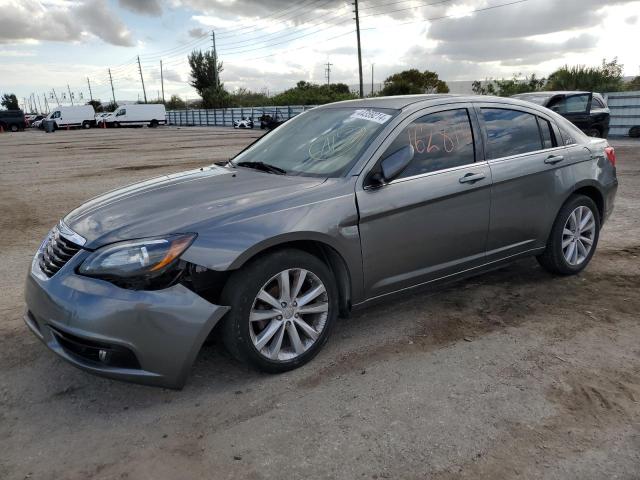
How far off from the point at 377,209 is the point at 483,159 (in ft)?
3.68

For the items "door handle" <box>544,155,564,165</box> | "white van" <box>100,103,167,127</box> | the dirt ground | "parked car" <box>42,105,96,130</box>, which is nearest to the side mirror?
the dirt ground

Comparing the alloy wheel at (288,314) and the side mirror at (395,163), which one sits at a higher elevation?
the side mirror at (395,163)

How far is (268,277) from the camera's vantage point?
3016mm

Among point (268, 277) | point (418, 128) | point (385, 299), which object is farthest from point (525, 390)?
point (418, 128)

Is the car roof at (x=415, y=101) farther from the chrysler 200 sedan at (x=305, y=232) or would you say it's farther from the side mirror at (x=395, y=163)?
the side mirror at (x=395, y=163)

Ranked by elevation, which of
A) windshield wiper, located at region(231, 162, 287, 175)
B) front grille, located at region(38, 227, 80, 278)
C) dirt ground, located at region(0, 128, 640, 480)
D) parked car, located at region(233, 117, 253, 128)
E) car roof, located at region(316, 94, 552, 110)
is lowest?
parked car, located at region(233, 117, 253, 128)

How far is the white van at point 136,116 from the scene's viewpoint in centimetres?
5438

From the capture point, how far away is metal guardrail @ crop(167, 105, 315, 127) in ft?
125

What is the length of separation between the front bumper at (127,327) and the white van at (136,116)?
183 feet

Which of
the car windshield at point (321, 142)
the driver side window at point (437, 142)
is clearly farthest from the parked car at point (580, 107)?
the car windshield at point (321, 142)

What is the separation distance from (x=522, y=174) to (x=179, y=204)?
260cm

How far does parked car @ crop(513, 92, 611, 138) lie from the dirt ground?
1180 cm

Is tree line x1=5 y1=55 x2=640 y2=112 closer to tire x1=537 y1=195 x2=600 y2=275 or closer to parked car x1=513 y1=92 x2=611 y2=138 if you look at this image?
parked car x1=513 y1=92 x2=611 y2=138

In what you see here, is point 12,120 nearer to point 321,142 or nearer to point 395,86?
point 395,86
